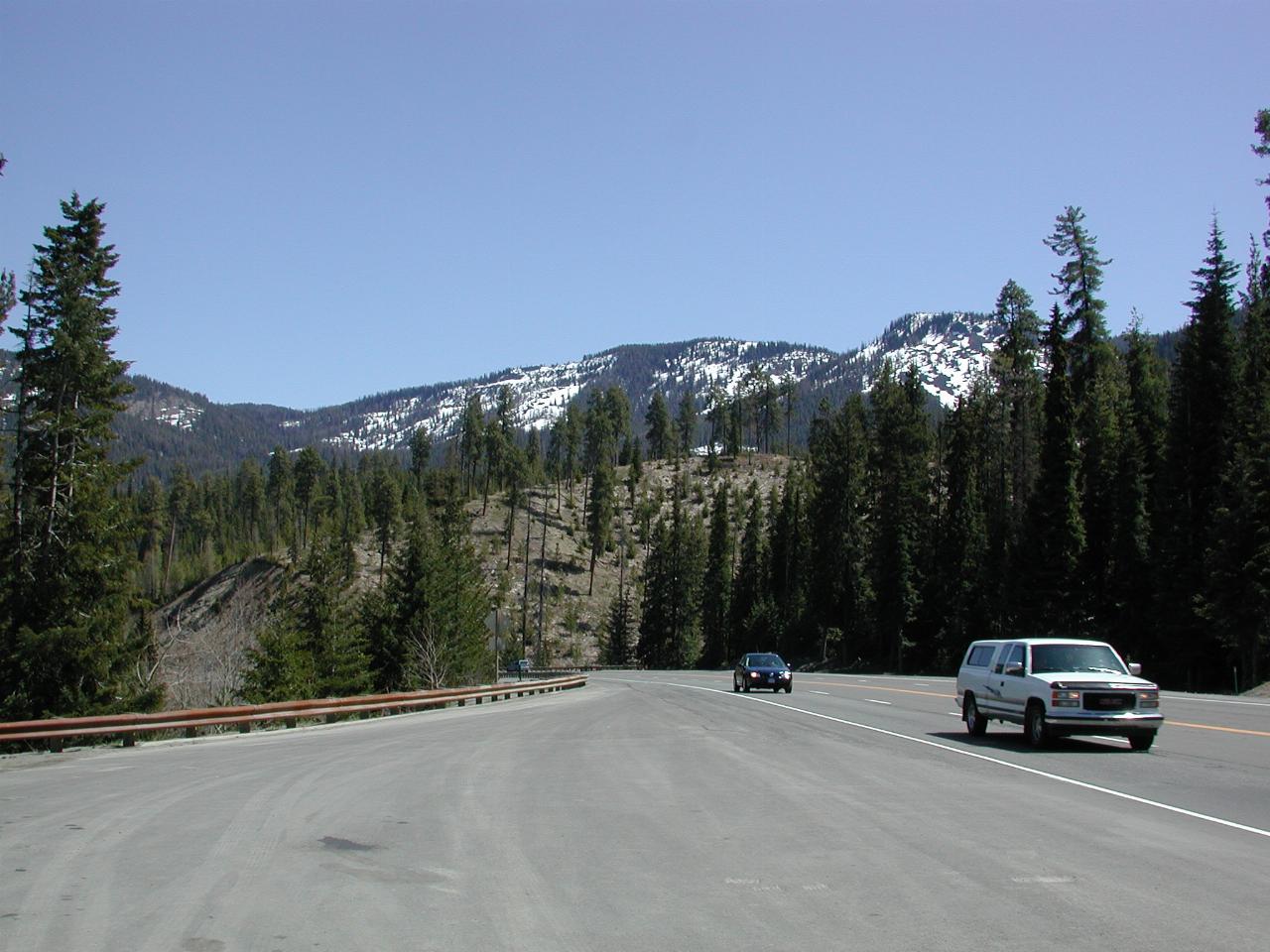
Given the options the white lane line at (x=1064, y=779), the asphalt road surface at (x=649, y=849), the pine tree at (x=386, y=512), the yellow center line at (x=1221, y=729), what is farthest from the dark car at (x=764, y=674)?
the pine tree at (x=386, y=512)

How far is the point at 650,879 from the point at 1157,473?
5039 cm

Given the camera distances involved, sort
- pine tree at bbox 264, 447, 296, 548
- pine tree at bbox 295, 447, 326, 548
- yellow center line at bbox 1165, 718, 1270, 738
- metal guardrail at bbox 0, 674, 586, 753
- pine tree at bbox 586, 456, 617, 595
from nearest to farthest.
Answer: yellow center line at bbox 1165, 718, 1270, 738 → metal guardrail at bbox 0, 674, 586, 753 → pine tree at bbox 586, 456, 617, 595 → pine tree at bbox 295, 447, 326, 548 → pine tree at bbox 264, 447, 296, 548

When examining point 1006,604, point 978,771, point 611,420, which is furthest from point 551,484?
point 978,771

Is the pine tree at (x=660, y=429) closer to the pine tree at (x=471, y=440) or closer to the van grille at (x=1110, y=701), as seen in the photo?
the pine tree at (x=471, y=440)

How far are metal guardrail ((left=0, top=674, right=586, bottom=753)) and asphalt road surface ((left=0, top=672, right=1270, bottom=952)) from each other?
4.08 feet

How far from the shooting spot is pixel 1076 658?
A: 17.0m

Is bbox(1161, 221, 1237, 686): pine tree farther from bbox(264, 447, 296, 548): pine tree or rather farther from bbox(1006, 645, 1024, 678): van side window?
bbox(264, 447, 296, 548): pine tree

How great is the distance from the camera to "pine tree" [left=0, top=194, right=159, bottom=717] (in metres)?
33.3

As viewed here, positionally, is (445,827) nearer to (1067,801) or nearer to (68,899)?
(68,899)

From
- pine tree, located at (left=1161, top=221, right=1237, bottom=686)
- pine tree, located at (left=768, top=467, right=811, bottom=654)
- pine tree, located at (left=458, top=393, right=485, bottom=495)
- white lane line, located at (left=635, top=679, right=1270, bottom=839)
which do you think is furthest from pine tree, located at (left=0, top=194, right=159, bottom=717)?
pine tree, located at (left=458, top=393, right=485, bottom=495)

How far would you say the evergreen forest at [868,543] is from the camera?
114 feet

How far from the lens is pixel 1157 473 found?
169 ft

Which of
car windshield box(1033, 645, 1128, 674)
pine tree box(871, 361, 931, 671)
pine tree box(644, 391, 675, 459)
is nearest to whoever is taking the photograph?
car windshield box(1033, 645, 1128, 674)

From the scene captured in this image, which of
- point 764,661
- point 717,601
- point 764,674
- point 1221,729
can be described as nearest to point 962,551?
point 764,661
